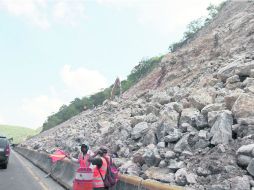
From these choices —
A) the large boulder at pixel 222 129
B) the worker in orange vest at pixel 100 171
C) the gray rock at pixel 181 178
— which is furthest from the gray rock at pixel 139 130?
the worker in orange vest at pixel 100 171

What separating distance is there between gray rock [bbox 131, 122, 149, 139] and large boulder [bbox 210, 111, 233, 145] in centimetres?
485

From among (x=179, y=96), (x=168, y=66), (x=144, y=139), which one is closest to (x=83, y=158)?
(x=144, y=139)

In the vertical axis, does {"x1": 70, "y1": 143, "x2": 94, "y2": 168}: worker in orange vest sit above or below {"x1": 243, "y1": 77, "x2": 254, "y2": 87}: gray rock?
below

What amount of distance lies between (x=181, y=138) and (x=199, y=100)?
9.58ft

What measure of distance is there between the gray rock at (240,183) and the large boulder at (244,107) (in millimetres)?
4030

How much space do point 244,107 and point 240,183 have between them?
178 inches

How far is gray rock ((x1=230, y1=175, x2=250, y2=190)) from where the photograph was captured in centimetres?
869

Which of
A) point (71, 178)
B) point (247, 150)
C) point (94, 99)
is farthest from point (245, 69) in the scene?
point (94, 99)

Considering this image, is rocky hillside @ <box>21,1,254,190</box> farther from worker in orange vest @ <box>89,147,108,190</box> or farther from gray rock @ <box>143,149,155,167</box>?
worker in orange vest @ <box>89,147,108,190</box>

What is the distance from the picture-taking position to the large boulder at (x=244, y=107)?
41.9 feet

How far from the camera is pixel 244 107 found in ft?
42.4

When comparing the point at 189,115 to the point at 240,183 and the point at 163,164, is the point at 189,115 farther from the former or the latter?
the point at 240,183

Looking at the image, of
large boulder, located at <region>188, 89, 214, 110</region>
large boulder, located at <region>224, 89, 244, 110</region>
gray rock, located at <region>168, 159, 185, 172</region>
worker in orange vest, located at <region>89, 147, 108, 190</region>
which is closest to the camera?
worker in orange vest, located at <region>89, 147, 108, 190</region>

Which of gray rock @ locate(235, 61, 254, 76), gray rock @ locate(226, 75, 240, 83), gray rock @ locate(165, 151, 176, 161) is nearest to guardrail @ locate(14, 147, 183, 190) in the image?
gray rock @ locate(165, 151, 176, 161)
